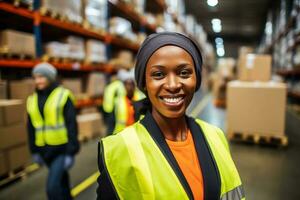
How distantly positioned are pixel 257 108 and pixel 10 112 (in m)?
4.60

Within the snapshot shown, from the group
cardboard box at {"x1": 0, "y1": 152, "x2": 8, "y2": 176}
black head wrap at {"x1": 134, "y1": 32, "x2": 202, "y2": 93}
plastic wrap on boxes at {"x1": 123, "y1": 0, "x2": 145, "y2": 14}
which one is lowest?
cardboard box at {"x1": 0, "y1": 152, "x2": 8, "y2": 176}

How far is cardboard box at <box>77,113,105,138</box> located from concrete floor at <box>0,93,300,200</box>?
0.27m

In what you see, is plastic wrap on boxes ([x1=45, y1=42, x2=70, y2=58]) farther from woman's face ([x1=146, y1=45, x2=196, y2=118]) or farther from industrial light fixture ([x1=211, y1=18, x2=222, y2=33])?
woman's face ([x1=146, y1=45, x2=196, y2=118])

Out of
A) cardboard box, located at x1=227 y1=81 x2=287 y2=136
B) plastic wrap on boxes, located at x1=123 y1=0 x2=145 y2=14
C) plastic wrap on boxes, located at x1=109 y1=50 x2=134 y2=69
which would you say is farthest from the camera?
plastic wrap on boxes, located at x1=109 y1=50 x2=134 y2=69

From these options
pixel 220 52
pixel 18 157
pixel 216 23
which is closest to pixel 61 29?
pixel 18 157

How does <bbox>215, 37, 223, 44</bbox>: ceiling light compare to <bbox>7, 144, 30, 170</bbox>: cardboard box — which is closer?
<bbox>7, 144, 30, 170</bbox>: cardboard box

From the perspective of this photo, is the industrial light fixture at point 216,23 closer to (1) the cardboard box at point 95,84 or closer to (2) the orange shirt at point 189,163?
(1) the cardboard box at point 95,84

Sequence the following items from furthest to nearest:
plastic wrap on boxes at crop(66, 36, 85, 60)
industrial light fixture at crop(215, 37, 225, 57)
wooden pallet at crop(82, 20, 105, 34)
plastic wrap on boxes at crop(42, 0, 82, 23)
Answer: industrial light fixture at crop(215, 37, 225, 57) < wooden pallet at crop(82, 20, 105, 34) < plastic wrap on boxes at crop(66, 36, 85, 60) < plastic wrap on boxes at crop(42, 0, 82, 23)

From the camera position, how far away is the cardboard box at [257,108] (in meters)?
5.56

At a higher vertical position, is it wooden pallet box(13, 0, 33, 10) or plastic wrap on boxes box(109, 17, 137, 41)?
plastic wrap on boxes box(109, 17, 137, 41)

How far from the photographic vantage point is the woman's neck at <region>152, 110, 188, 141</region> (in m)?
1.34

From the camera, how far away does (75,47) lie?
6.02 metres

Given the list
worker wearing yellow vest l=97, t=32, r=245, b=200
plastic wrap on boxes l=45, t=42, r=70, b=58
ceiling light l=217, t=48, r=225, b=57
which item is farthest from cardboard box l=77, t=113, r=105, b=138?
ceiling light l=217, t=48, r=225, b=57

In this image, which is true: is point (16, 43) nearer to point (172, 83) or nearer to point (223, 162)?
point (172, 83)
